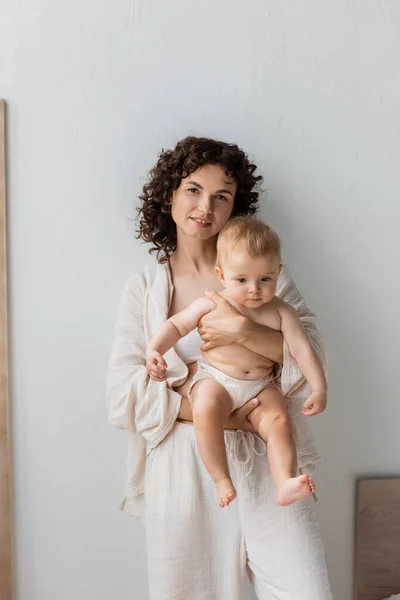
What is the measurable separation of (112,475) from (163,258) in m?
0.63

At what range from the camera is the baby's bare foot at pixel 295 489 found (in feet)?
5.34

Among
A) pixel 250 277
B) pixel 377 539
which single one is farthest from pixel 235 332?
pixel 377 539

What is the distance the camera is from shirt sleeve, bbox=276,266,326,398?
182 centimetres

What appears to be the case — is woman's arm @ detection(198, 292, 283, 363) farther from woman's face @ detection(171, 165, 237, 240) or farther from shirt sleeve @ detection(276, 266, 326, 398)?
woman's face @ detection(171, 165, 237, 240)

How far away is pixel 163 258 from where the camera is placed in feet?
6.85

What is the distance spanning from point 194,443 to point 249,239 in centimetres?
52

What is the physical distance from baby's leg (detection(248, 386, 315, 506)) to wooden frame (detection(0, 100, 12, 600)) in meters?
0.72

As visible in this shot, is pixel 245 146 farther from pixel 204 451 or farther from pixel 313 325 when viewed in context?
pixel 204 451

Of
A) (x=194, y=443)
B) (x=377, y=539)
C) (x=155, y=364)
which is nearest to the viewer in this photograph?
(x=155, y=364)

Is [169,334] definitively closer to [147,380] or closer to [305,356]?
[147,380]

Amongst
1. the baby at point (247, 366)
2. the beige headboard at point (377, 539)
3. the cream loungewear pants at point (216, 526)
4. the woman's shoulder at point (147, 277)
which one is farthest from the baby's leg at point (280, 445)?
the beige headboard at point (377, 539)

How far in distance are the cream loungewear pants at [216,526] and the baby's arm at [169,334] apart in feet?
0.77

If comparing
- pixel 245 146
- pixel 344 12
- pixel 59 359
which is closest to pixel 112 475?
pixel 59 359

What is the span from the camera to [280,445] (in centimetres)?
173
